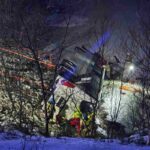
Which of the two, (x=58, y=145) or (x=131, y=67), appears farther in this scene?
(x=131, y=67)

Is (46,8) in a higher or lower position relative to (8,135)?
higher

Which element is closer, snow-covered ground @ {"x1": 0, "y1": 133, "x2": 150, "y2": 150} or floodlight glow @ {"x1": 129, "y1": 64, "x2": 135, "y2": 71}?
snow-covered ground @ {"x1": 0, "y1": 133, "x2": 150, "y2": 150}

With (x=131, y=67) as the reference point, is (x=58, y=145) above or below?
below

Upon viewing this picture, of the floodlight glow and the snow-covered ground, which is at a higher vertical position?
the floodlight glow

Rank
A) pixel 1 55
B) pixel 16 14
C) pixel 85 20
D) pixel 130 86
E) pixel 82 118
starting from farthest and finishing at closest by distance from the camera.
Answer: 1. pixel 85 20
2. pixel 16 14
3. pixel 1 55
4. pixel 130 86
5. pixel 82 118

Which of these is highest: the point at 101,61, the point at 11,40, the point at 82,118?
the point at 11,40

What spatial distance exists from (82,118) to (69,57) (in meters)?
5.76

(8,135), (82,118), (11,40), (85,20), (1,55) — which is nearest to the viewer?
(8,135)

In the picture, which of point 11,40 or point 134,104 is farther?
point 11,40

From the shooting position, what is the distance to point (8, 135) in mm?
7020

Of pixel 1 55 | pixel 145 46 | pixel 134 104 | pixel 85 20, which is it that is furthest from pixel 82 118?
pixel 85 20

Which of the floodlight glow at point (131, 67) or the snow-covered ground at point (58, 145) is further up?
the floodlight glow at point (131, 67)

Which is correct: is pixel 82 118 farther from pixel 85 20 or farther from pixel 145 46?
pixel 85 20

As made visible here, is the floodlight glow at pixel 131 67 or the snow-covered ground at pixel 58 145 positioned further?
the floodlight glow at pixel 131 67
